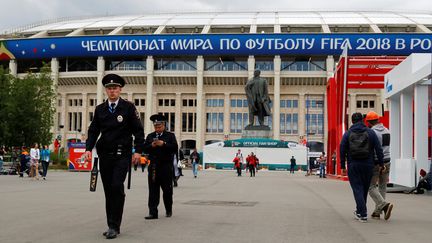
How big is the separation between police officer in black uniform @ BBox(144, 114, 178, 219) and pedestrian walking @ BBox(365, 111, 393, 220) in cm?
319

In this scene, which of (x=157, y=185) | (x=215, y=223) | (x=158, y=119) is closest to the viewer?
(x=215, y=223)

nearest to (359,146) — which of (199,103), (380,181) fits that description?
(380,181)

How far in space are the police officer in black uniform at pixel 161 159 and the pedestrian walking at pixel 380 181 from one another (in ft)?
10.5

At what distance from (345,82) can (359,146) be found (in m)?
16.7

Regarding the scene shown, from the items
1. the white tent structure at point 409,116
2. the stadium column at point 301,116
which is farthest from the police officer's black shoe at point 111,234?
the stadium column at point 301,116

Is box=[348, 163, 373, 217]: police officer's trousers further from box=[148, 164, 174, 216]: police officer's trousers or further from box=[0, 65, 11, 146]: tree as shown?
box=[0, 65, 11, 146]: tree

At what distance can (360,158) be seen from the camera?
846 centimetres

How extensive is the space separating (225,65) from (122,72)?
1333 cm

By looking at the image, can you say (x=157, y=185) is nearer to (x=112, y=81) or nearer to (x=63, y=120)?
(x=112, y=81)

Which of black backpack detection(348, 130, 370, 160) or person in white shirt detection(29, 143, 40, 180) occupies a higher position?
black backpack detection(348, 130, 370, 160)

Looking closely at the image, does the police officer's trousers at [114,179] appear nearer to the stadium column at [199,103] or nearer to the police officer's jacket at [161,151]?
the police officer's jacket at [161,151]

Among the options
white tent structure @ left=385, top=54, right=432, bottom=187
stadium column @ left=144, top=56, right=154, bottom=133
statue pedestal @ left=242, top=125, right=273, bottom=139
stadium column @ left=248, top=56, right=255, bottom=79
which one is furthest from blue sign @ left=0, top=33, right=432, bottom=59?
white tent structure @ left=385, top=54, right=432, bottom=187

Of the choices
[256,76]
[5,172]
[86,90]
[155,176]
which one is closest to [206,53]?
[86,90]

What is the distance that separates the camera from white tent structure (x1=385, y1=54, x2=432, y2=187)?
52.9ft
